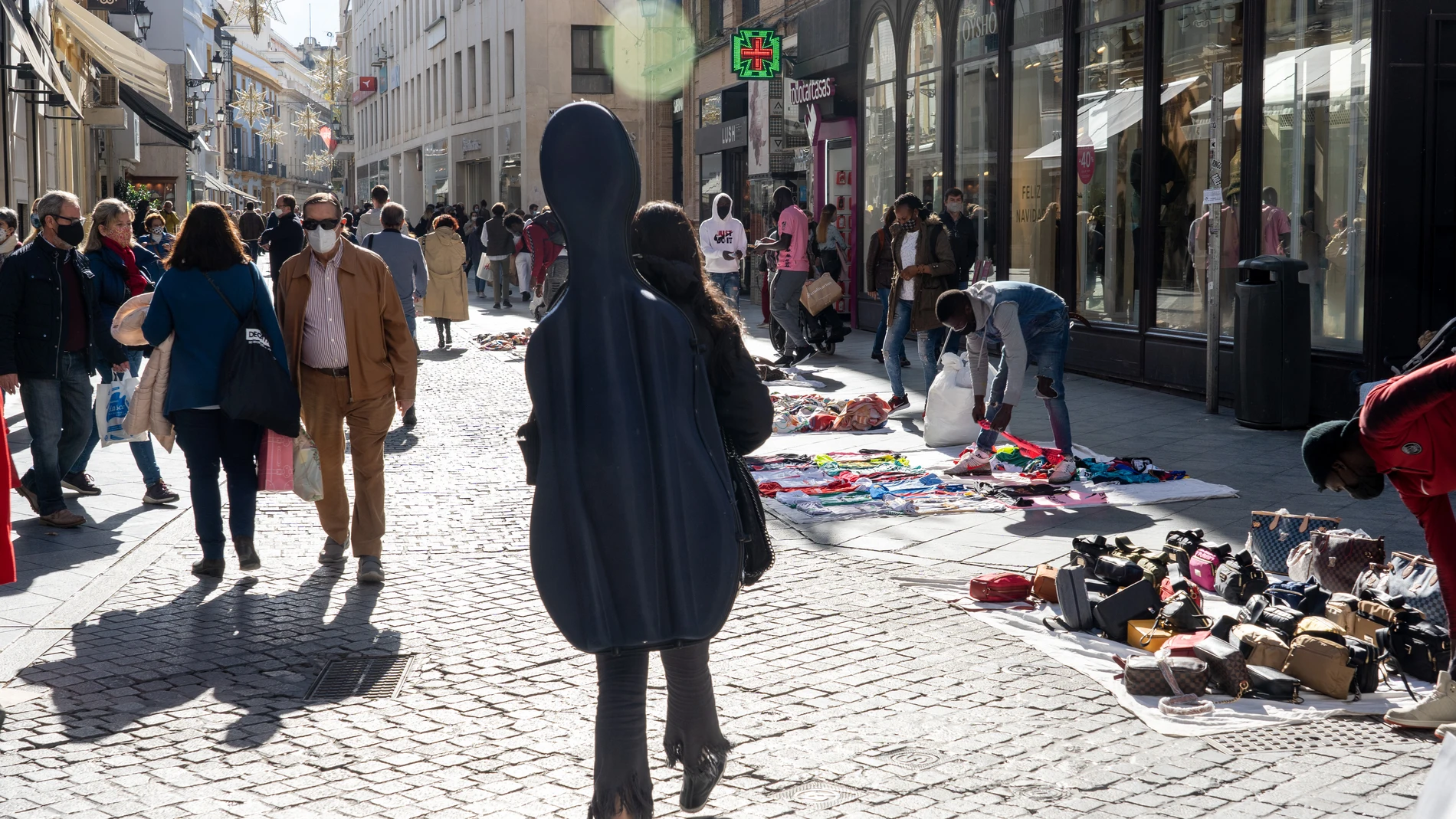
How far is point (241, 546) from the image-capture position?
22.9ft

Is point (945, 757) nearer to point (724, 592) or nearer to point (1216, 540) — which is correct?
point (724, 592)

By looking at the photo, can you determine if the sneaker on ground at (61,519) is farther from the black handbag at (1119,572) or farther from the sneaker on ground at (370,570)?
the black handbag at (1119,572)

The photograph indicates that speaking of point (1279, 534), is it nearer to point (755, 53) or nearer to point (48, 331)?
point (48, 331)

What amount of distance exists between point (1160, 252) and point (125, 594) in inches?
395

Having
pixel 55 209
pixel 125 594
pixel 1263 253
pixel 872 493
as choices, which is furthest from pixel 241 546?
pixel 1263 253

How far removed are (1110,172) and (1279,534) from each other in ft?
28.1

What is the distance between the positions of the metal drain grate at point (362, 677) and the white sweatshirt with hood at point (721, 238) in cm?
1166

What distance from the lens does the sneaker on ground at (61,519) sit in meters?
7.98

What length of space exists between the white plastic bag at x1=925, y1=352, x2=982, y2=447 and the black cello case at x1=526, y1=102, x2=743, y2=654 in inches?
292

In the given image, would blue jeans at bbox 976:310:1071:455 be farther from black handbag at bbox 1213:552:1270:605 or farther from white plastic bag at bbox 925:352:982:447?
black handbag at bbox 1213:552:1270:605

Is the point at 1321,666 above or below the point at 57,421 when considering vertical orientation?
below

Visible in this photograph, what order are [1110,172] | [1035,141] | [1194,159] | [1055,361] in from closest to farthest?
[1055,361]
[1194,159]
[1110,172]
[1035,141]

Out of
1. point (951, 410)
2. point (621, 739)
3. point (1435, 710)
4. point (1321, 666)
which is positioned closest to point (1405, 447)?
point (1435, 710)

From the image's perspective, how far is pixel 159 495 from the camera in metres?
8.79
